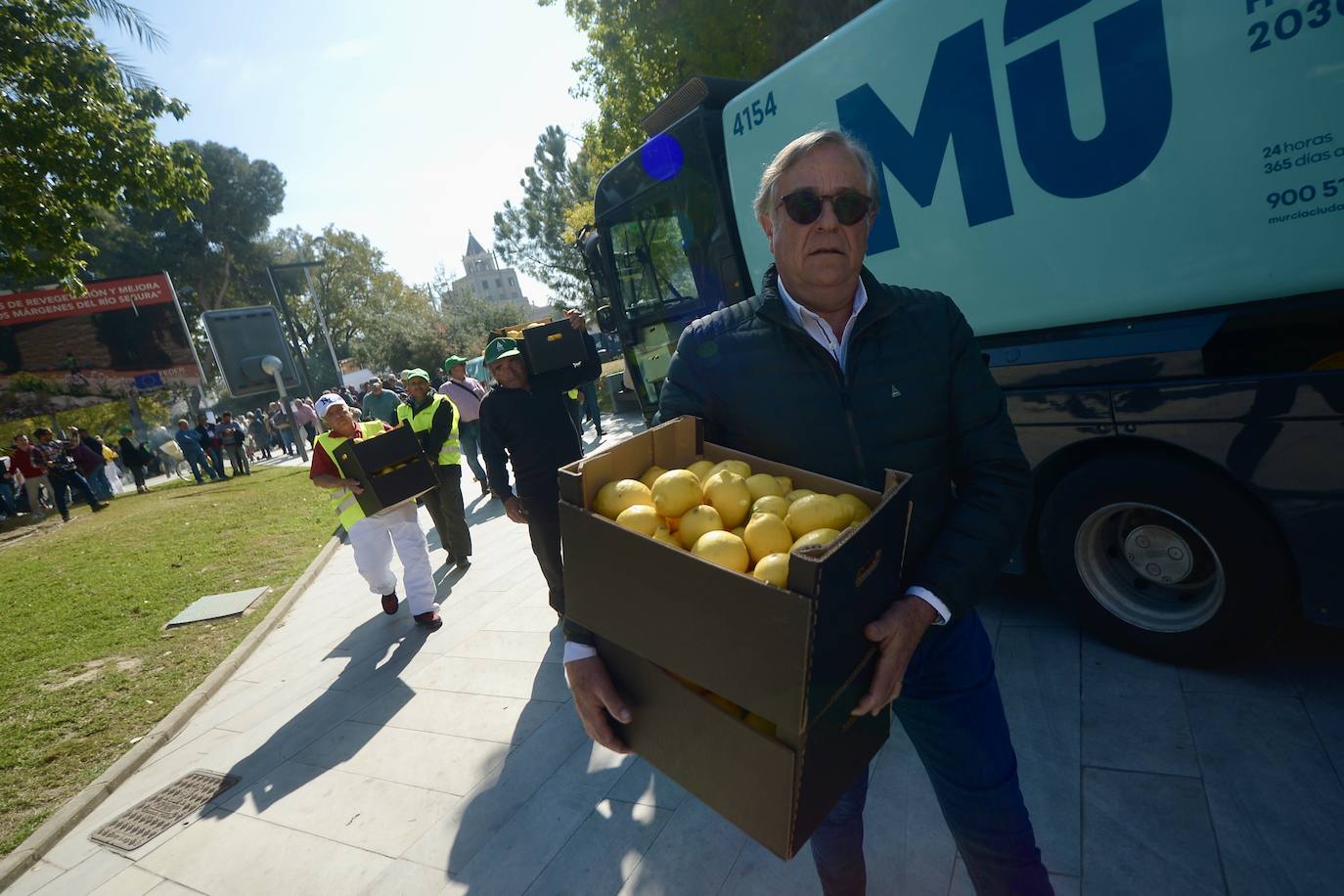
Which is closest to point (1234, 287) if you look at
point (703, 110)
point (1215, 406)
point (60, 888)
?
point (1215, 406)

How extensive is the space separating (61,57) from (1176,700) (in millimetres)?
12396

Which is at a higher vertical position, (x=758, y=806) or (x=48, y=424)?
(x=48, y=424)

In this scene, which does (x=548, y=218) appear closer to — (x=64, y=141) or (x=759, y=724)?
(x=64, y=141)

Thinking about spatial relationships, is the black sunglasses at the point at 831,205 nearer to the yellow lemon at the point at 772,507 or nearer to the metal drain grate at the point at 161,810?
the yellow lemon at the point at 772,507

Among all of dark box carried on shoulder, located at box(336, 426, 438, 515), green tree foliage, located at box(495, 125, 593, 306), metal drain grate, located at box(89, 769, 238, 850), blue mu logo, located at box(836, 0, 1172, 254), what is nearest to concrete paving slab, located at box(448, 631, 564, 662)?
dark box carried on shoulder, located at box(336, 426, 438, 515)

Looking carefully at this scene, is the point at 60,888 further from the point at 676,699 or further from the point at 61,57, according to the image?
the point at 61,57

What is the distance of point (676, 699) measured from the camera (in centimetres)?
125

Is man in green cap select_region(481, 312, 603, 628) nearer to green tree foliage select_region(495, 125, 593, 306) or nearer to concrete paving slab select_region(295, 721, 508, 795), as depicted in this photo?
concrete paving slab select_region(295, 721, 508, 795)

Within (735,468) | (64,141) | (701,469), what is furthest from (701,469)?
(64,141)

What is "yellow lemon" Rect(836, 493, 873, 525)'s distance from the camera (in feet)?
3.91

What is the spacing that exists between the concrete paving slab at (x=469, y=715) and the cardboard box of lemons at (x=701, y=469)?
110 inches

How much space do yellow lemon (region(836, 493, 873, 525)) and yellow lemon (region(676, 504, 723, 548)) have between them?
0.25 metres

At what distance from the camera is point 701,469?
1413 millimetres

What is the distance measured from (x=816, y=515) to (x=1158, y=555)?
2.84m
